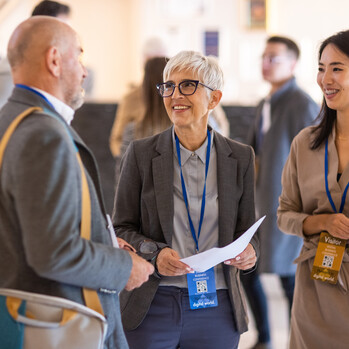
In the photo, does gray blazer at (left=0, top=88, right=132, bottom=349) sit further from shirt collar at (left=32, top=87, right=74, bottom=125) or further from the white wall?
the white wall

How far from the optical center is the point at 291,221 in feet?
7.45

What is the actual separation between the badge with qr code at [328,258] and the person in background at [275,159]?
1.45 meters

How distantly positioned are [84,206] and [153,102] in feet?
6.40

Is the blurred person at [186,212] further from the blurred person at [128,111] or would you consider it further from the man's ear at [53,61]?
the blurred person at [128,111]

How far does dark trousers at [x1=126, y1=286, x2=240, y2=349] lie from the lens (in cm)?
195

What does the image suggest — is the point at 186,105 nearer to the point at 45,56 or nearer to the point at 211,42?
the point at 45,56

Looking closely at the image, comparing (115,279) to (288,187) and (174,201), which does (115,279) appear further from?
(288,187)

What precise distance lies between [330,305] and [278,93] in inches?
77.8

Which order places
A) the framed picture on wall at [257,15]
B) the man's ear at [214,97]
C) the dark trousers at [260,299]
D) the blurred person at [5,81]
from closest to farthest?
the man's ear at [214,97] < the blurred person at [5,81] < the dark trousers at [260,299] < the framed picture on wall at [257,15]

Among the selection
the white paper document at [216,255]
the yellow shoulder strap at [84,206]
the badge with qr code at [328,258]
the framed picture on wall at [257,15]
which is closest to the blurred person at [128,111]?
the badge with qr code at [328,258]

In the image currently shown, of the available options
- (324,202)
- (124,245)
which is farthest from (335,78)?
(124,245)

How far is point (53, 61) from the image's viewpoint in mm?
1502

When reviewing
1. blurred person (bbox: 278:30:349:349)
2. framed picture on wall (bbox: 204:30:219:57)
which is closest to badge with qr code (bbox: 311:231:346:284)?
blurred person (bbox: 278:30:349:349)

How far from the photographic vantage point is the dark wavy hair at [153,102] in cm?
334
